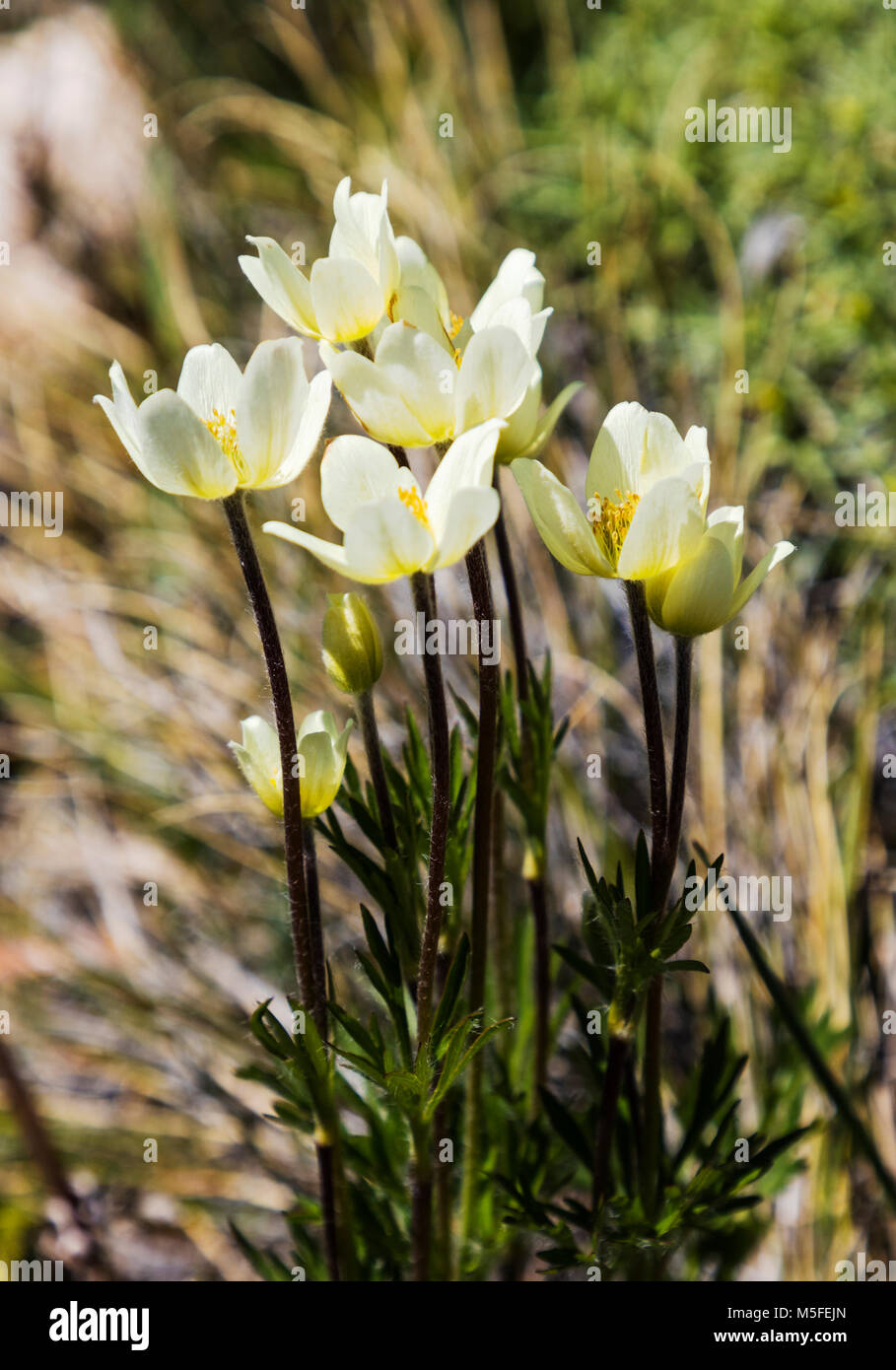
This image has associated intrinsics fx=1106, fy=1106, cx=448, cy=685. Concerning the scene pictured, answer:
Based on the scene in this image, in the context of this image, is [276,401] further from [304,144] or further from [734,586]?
[304,144]

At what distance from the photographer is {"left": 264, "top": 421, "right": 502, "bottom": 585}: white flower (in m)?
0.63

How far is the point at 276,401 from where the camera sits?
72 cm

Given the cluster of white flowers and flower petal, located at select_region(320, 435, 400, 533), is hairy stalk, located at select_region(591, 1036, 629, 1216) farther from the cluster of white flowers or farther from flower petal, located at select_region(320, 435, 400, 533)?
flower petal, located at select_region(320, 435, 400, 533)

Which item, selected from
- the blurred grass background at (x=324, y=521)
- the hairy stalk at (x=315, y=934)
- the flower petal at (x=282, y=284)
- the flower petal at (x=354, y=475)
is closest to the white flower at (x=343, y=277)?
the flower petal at (x=282, y=284)

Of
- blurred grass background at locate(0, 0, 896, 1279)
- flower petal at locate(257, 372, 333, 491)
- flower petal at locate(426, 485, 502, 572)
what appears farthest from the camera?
blurred grass background at locate(0, 0, 896, 1279)

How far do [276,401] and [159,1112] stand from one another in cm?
126

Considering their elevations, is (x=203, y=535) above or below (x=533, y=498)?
above

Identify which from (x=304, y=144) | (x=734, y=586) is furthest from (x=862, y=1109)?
(x=304, y=144)

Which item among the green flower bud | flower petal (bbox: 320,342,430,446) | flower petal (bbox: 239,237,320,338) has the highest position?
flower petal (bbox: 239,237,320,338)

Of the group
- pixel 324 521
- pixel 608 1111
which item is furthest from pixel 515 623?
pixel 324 521

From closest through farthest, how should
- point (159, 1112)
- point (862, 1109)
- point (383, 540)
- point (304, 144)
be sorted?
point (383, 540)
point (862, 1109)
point (159, 1112)
point (304, 144)

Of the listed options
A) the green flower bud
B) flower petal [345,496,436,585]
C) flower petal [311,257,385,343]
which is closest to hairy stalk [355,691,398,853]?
the green flower bud

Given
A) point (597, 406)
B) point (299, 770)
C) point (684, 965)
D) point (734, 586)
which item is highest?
point (597, 406)

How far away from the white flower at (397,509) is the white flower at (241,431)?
52mm
